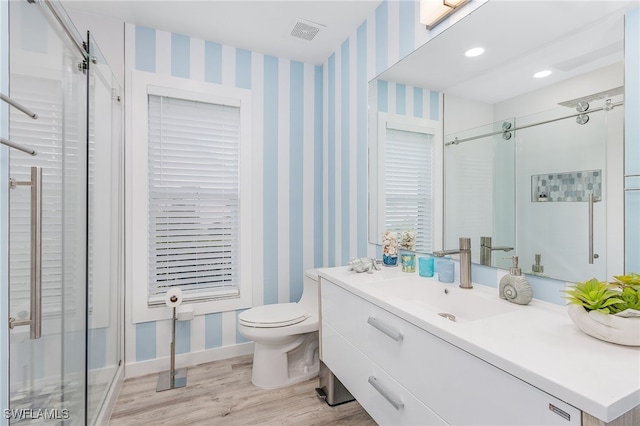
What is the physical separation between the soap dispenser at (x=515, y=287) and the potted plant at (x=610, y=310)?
0.25 m

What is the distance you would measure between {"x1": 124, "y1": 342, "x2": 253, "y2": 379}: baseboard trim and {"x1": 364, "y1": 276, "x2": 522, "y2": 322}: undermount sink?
1551 mm

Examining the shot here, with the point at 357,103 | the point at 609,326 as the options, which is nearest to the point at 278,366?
the point at 609,326

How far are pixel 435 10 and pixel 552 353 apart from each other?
152cm

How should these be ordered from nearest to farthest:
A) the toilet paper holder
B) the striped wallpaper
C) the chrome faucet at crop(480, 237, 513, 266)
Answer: the chrome faucet at crop(480, 237, 513, 266) < the toilet paper holder < the striped wallpaper

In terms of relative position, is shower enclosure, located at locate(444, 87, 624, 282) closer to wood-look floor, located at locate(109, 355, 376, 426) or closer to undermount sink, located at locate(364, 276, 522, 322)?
undermount sink, located at locate(364, 276, 522, 322)

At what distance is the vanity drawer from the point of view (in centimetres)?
108

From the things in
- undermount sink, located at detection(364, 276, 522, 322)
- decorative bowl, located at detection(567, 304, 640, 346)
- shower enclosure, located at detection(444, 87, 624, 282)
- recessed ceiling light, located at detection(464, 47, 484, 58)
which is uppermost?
recessed ceiling light, located at detection(464, 47, 484, 58)

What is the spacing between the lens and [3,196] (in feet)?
2.91

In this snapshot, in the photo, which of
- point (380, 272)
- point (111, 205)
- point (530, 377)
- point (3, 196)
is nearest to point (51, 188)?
point (3, 196)

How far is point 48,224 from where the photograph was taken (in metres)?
1.19

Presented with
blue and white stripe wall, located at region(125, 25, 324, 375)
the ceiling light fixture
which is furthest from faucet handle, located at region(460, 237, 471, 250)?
blue and white stripe wall, located at region(125, 25, 324, 375)

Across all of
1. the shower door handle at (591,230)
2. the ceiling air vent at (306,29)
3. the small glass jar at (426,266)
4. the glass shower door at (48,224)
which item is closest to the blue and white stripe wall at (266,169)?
the ceiling air vent at (306,29)

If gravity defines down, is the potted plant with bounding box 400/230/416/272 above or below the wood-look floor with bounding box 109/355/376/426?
above

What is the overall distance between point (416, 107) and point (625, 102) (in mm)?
938
